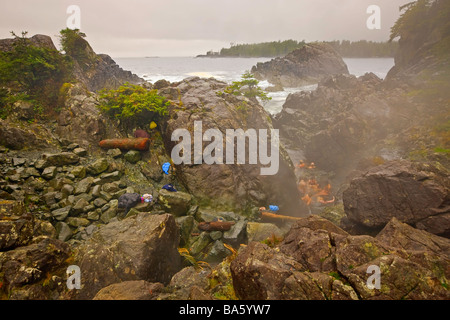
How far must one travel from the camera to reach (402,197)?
30.7ft

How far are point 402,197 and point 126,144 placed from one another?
15910mm

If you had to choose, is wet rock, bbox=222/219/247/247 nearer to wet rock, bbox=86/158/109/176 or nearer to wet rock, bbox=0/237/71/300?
wet rock, bbox=0/237/71/300

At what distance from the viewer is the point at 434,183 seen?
8844 millimetres

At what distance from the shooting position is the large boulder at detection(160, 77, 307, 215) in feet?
42.5

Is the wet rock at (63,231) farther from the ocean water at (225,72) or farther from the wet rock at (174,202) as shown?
the ocean water at (225,72)

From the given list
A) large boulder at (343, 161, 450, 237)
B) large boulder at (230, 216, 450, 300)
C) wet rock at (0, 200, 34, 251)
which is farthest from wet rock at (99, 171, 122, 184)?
large boulder at (343, 161, 450, 237)

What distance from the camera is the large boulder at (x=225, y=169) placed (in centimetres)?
1297

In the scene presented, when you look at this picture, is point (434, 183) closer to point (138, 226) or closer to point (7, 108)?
point (138, 226)

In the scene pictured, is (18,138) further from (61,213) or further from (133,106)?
(133,106)

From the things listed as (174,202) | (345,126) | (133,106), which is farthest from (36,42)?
(345,126)

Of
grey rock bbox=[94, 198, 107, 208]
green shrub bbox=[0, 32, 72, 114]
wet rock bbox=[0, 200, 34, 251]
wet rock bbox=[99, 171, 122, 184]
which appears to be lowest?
grey rock bbox=[94, 198, 107, 208]

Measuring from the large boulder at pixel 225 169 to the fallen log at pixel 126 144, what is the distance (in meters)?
1.68

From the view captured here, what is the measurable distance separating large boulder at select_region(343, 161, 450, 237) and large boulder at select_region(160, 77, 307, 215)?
17.3ft
